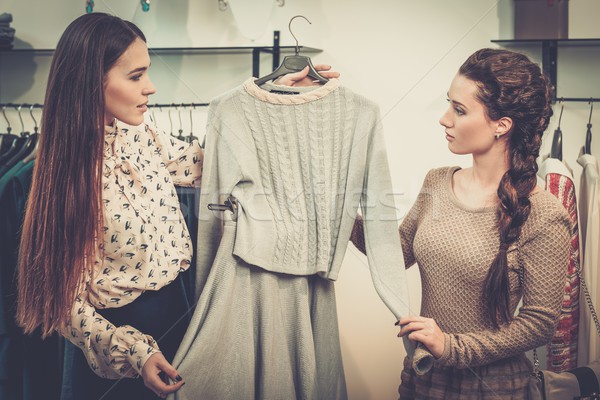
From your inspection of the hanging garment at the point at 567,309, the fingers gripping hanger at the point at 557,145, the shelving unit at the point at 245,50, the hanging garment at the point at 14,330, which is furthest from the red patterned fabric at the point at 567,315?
the hanging garment at the point at 14,330

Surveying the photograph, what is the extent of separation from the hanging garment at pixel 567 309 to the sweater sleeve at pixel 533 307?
0.49m

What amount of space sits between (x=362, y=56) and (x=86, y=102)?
1151 millimetres

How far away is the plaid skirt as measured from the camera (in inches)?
51.1

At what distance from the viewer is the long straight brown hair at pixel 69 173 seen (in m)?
1.16

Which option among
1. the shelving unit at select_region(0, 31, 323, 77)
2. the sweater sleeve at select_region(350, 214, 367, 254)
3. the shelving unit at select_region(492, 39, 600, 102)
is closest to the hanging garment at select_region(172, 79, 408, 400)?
the sweater sleeve at select_region(350, 214, 367, 254)

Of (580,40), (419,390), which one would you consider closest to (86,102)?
(419,390)

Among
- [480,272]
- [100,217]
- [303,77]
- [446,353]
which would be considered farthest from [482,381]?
[100,217]

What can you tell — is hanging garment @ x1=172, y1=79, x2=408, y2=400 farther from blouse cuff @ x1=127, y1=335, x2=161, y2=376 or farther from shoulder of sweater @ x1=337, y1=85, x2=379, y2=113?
blouse cuff @ x1=127, y1=335, x2=161, y2=376

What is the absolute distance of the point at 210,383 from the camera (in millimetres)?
1265

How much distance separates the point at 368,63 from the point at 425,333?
1.12m

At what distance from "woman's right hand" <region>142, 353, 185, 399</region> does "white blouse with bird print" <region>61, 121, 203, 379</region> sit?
0.05ft

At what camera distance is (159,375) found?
1.22 meters

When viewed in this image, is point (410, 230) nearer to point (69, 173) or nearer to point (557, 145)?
point (557, 145)

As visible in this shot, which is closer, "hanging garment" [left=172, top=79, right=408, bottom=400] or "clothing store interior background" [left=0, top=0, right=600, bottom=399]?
"hanging garment" [left=172, top=79, right=408, bottom=400]
